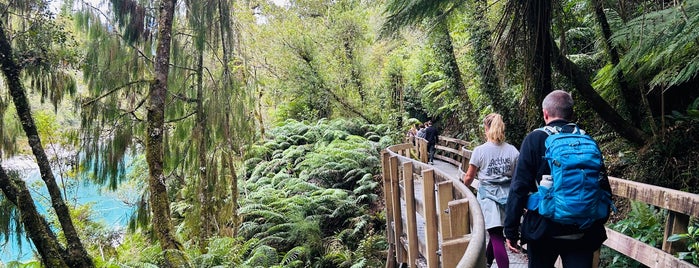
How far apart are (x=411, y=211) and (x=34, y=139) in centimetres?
484

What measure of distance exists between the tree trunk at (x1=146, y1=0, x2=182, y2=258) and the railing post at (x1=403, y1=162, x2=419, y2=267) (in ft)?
11.9

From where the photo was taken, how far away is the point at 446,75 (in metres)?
14.1

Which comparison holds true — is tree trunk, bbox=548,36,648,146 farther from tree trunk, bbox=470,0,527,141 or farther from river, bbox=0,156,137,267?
river, bbox=0,156,137,267

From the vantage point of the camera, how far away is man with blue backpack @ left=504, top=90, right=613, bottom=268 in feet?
→ 7.43

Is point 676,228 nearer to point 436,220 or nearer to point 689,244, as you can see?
point 689,244

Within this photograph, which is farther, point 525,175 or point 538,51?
point 538,51

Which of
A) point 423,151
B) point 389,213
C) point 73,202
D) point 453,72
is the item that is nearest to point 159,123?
point 389,213

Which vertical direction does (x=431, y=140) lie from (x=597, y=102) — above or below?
below

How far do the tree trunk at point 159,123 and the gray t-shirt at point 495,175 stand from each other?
478 cm

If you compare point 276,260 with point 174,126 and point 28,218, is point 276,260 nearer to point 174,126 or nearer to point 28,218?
point 174,126

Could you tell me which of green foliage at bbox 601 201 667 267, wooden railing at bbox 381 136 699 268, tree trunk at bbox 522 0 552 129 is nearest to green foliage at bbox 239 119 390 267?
wooden railing at bbox 381 136 699 268

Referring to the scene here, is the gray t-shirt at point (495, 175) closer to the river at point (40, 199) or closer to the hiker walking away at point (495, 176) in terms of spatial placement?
the hiker walking away at point (495, 176)

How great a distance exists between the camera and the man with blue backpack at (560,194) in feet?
7.43

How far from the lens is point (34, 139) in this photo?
18.4ft
